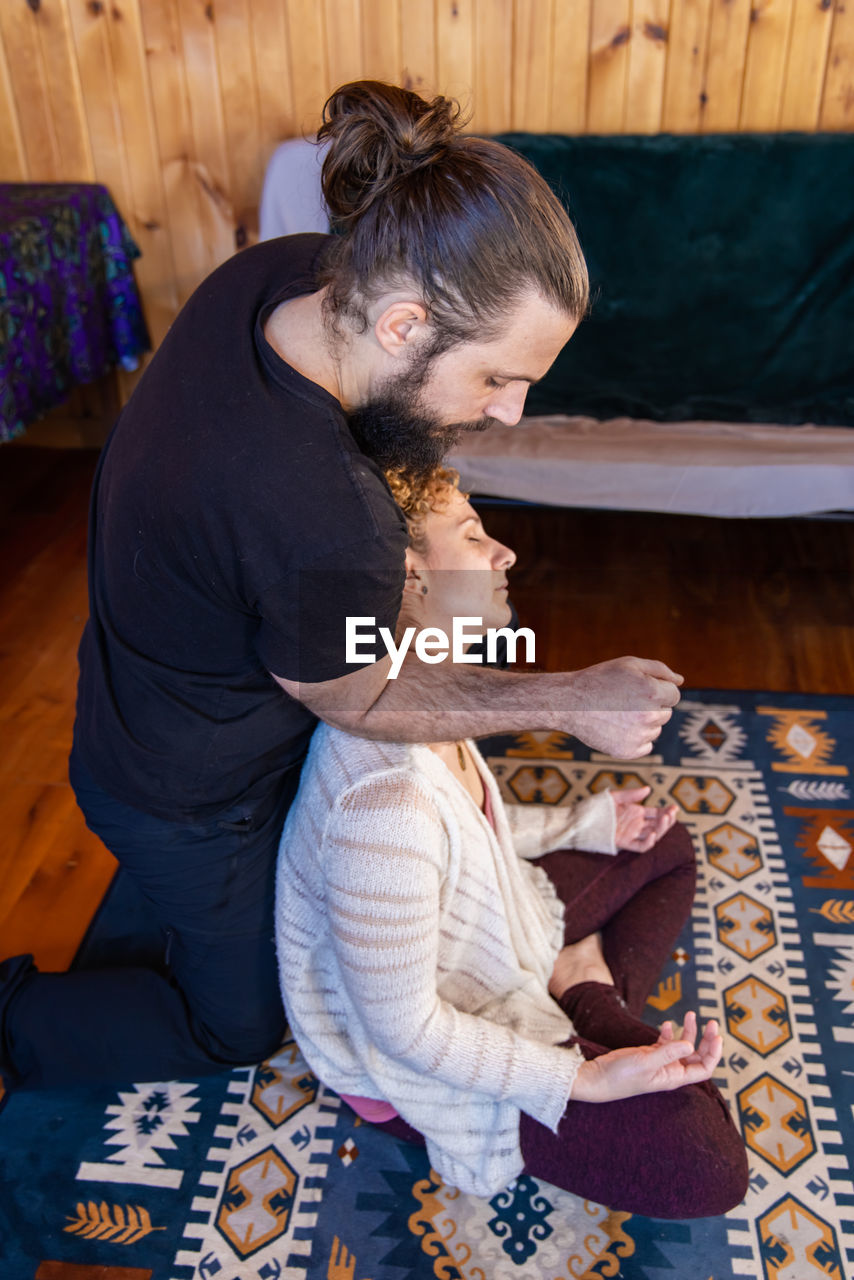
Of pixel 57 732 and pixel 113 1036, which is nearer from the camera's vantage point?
pixel 113 1036

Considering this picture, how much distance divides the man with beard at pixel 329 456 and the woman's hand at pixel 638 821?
2.00 ft

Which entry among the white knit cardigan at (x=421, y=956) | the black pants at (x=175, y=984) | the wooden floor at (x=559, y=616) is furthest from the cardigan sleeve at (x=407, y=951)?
the wooden floor at (x=559, y=616)

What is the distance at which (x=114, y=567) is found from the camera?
43.9 inches

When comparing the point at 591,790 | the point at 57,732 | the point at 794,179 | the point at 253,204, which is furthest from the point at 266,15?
the point at 591,790

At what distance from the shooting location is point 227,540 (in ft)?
3.26

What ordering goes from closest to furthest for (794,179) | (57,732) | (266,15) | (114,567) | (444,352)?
(444,352) < (114,567) < (57,732) < (794,179) < (266,15)

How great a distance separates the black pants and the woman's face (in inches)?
11.8

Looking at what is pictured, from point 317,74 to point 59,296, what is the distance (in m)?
0.86

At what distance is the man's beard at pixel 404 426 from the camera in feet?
3.37

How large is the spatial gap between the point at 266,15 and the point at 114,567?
2.14m

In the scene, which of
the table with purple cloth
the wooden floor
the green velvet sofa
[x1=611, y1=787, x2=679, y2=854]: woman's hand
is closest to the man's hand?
[x1=611, y1=787, x2=679, y2=854]: woman's hand

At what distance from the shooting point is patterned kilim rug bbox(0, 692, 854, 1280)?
1.26 meters

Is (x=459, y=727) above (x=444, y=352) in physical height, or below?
below

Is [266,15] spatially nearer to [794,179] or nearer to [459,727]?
[794,179]
